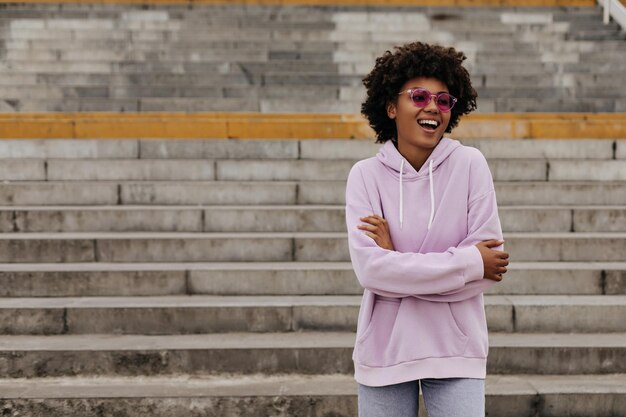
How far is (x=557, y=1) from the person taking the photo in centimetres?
1241

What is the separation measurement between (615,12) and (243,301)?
9.34 metres

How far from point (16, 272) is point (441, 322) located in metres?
3.62

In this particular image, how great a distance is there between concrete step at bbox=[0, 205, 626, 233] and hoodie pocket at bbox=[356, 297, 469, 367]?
11.0ft

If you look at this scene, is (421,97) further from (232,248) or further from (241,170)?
(241,170)

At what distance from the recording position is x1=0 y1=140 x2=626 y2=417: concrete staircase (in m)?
3.74

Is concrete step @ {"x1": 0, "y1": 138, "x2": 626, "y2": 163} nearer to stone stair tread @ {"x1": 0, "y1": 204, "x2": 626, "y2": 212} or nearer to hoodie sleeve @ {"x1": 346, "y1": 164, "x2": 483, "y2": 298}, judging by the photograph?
stone stair tread @ {"x1": 0, "y1": 204, "x2": 626, "y2": 212}

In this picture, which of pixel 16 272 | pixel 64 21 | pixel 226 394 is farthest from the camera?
pixel 64 21

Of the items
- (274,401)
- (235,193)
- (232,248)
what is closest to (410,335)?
(274,401)

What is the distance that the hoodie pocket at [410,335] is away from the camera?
192 cm

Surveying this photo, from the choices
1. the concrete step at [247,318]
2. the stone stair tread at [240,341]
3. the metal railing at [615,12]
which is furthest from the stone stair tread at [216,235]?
the metal railing at [615,12]

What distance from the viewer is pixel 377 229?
199 cm

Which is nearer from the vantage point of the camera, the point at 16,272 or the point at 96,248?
the point at 16,272

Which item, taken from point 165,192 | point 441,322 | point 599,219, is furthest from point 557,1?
point 441,322

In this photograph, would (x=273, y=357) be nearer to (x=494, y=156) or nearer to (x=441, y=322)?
(x=441, y=322)
